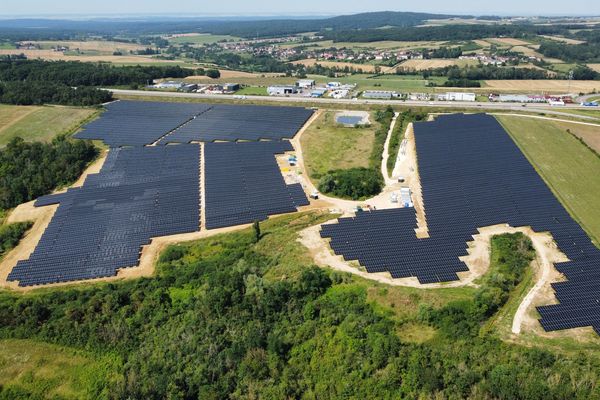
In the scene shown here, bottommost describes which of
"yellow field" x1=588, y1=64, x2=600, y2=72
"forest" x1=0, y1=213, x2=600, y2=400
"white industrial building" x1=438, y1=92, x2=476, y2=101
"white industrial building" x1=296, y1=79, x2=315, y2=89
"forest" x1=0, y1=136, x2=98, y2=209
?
"forest" x1=0, y1=213, x2=600, y2=400

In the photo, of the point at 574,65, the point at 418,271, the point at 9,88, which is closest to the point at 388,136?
the point at 418,271

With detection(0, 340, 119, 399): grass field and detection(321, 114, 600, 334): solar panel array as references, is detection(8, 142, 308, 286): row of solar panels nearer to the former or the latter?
detection(0, 340, 119, 399): grass field

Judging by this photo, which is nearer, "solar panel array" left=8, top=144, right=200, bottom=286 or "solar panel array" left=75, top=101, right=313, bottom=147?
"solar panel array" left=8, top=144, right=200, bottom=286

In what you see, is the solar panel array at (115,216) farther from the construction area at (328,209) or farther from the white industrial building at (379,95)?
the white industrial building at (379,95)

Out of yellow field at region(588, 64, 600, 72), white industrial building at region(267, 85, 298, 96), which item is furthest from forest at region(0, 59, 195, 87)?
yellow field at region(588, 64, 600, 72)

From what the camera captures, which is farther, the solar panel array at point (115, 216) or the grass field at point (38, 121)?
the grass field at point (38, 121)

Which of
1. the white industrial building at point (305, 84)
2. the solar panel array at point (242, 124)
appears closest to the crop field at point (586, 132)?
the solar panel array at point (242, 124)

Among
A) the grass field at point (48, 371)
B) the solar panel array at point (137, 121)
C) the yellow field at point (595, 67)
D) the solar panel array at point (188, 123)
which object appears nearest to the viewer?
the grass field at point (48, 371)
